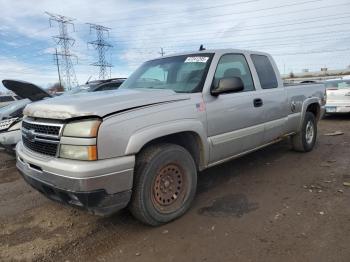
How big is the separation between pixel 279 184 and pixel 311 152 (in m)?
2.30

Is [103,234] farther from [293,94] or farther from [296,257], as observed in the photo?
[293,94]

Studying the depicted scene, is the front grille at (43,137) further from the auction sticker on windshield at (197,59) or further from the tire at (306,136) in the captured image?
the tire at (306,136)

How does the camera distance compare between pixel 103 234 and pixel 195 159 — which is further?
pixel 195 159

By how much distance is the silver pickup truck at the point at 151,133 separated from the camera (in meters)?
3.14

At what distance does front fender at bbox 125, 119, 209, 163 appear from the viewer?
3.31 meters

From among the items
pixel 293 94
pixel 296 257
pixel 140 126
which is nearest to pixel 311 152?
pixel 293 94

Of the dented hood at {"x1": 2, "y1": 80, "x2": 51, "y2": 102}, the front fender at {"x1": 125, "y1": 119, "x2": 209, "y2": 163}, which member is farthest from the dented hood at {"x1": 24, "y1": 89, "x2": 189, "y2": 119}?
the dented hood at {"x1": 2, "y1": 80, "x2": 51, "y2": 102}

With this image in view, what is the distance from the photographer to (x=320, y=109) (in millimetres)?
7129

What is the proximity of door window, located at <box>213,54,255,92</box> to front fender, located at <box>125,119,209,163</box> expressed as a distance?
0.77 m

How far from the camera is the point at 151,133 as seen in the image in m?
3.44

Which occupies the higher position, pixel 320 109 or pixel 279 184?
pixel 320 109

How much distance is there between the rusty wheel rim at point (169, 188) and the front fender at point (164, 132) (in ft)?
→ 1.33

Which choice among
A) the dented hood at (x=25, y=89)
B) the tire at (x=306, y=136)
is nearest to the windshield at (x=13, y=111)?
the dented hood at (x=25, y=89)

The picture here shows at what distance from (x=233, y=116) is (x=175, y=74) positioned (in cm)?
95
